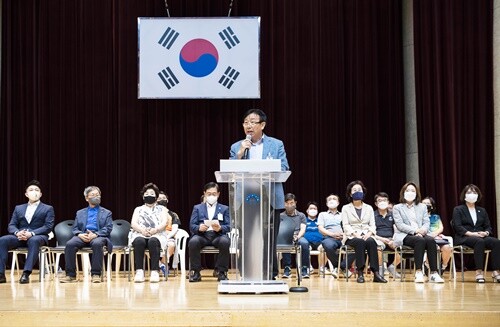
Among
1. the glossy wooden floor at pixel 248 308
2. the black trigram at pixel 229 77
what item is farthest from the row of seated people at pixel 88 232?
the black trigram at pixel 229 77

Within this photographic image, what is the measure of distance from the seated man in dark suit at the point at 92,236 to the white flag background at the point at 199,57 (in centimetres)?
245

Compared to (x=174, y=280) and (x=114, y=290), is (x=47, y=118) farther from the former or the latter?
(x=114, y=290)

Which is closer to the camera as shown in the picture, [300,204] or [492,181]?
[492,181]

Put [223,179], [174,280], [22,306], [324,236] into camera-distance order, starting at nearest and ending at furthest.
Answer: [22,306]
[223,179]
[174,280]
[324,236]

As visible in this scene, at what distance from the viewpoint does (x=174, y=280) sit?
840cm

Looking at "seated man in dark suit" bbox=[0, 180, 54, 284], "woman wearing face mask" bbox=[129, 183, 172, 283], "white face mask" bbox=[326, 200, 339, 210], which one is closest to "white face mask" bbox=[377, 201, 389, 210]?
"white face mask" bbox=[326, 200, 339, 210]

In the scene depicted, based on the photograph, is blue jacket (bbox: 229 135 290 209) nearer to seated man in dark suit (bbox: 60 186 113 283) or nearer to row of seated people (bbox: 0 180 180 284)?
row of seated people (bbox: 0 180 180 284)

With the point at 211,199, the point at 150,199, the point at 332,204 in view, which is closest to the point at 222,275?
the point at 211,199

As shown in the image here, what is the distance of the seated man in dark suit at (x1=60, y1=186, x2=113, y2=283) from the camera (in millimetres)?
8281

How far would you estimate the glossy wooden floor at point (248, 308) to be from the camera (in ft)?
15.6

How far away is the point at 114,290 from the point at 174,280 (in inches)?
64.4

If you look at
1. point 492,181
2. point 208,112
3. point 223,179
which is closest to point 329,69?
point 208,112

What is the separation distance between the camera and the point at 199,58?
10.7 m

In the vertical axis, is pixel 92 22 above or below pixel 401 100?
above
